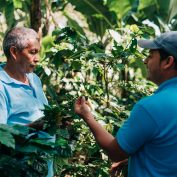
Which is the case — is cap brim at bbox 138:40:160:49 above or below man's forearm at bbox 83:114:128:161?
above

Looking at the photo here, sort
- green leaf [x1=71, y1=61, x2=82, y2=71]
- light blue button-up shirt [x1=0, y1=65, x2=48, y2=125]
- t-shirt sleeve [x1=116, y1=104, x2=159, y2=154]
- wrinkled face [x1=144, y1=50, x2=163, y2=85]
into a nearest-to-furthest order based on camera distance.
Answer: t-shirt sleeve [x1=116, y1=104, x2=159, y2=154] → wrinkled face [x1=144, y1=50, x2=163, y2=85] → light blue button-up shirt [x1=0, y1=65, x2=48, y2=125] → green leaf [x1=71, y1=61, x2=82, y2=71]

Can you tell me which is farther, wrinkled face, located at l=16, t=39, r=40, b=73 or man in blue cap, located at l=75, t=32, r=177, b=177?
wrinkled face, located at l=16, t=39, r=40, b=73

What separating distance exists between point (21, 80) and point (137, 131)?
1083mm

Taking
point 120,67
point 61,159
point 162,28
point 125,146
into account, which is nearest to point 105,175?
point 120,67

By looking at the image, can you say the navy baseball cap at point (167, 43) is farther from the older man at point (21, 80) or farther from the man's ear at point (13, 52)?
the man's ear at point (13, 52)

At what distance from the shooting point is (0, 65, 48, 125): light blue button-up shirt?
93.4 inches

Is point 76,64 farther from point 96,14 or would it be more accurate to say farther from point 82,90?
point 96,14

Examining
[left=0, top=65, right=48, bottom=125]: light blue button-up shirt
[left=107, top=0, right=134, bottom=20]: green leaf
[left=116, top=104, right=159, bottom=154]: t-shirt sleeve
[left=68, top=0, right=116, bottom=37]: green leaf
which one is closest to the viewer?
[left=116, top=104, right=159, bottom=154]: t-shirt sleeve

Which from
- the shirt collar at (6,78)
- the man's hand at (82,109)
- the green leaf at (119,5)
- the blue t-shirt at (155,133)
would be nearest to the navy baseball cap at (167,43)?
the blue t-shirt at (155,133)

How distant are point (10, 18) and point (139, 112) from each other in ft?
12.3

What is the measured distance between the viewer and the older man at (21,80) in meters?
2.42

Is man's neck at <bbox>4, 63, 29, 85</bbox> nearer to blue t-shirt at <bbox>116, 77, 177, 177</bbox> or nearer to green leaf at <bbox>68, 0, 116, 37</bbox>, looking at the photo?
blue t-shirt at <bbox>116, 77, 177, 177</bbox>

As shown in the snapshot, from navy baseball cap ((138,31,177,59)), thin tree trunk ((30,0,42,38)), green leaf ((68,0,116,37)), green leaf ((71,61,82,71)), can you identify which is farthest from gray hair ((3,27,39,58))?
green leaf ((68,0,116,37))

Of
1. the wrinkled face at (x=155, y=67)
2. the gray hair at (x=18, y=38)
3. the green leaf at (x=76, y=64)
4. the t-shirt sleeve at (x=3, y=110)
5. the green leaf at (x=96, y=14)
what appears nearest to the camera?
the wrinkled face at (x=155, y=67)
